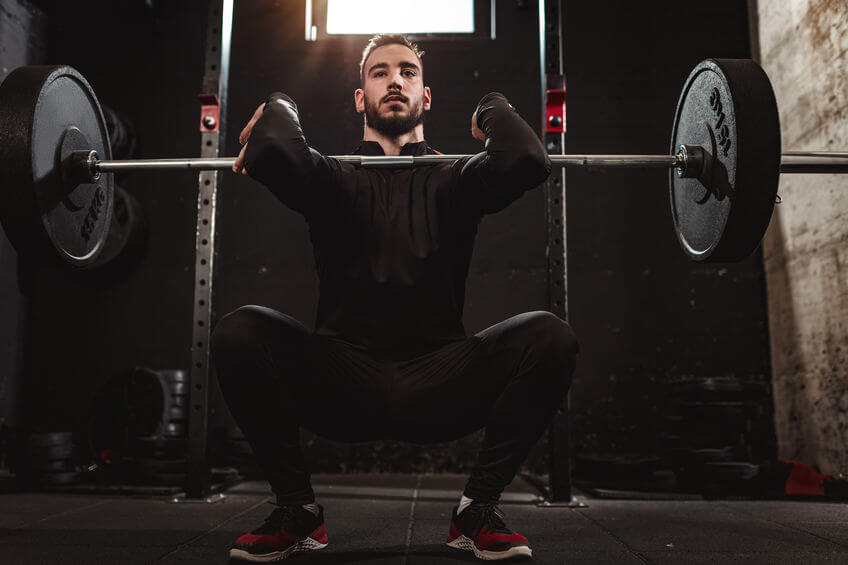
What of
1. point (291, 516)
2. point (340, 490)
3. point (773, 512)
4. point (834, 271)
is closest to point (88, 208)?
point (291, 516)

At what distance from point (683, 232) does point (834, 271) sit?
143 centimetres

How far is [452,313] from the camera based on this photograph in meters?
1.68

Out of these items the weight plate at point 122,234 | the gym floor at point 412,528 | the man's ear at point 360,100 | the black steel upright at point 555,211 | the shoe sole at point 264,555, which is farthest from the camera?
the weight plate at point 122,234

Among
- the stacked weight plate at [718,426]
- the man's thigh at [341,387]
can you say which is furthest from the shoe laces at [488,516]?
the stacked weight plate at [718,426]

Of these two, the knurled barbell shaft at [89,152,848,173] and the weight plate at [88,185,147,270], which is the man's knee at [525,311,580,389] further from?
the weight plate at [88,185,147,270]

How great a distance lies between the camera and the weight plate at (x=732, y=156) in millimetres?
1635

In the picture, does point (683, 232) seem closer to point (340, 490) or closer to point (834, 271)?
point (834, 271)

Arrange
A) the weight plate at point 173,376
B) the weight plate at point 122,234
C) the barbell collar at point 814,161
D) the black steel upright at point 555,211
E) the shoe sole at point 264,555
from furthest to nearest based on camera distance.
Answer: the weight plate at point 122,234 < the weight plate at point 173,376 < the black steel upright at point 555,211 < the barbell collar at point 814,161 < the shoe sole at point 264,555

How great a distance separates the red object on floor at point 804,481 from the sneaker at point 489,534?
1796 millimetres

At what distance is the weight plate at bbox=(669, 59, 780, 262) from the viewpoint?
163 cm

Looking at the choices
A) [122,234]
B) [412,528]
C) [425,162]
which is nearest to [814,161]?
[425,162]

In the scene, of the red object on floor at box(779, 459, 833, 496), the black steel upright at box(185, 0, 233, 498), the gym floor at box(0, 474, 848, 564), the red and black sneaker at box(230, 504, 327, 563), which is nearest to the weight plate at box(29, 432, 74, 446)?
the gym floor at box(0, 474, 848, 564)

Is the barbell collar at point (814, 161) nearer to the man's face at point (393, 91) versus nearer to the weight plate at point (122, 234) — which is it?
the man's face at point (393, 91)

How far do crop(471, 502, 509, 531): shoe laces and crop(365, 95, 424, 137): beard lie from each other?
39.7 inches
